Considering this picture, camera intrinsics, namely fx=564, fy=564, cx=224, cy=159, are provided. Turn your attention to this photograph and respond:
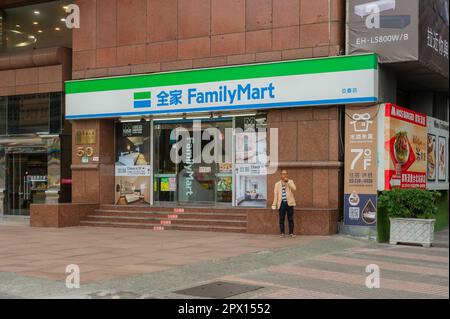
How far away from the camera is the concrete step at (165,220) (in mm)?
16859

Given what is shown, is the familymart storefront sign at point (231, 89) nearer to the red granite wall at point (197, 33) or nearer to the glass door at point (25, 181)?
the red granite wall at point (197, 33)

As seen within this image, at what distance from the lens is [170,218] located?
59.0 feet

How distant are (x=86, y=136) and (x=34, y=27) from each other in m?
5.79

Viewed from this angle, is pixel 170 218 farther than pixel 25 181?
No

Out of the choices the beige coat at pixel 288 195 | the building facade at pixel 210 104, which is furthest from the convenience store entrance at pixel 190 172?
the beige coat at pixel 288 195

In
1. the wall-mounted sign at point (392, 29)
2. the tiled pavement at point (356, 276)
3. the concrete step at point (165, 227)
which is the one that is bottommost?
the tiled pavement at point (356, 276)

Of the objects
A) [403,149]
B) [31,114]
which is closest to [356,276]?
[403,149]

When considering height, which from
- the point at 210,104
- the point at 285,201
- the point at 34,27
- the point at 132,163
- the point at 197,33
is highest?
the point at 34,27

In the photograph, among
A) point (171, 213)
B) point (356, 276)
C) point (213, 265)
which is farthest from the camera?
point (171, 213)

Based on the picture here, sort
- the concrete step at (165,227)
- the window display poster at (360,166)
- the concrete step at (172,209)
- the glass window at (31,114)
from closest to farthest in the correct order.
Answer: the window display poster at (360,166) < the concrete step at (165,227) < the concrete step at (172,209) < the glass window at (31,114)

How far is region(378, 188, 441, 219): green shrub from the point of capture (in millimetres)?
13930

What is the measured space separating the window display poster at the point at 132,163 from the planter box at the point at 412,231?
8.86 metres

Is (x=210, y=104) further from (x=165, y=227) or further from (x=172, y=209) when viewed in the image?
(x=165, y=227)

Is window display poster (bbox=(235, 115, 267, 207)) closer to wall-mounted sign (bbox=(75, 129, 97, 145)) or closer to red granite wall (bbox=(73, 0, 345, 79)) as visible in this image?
red granite wall (bbox=(73, 0, 345, 79))
